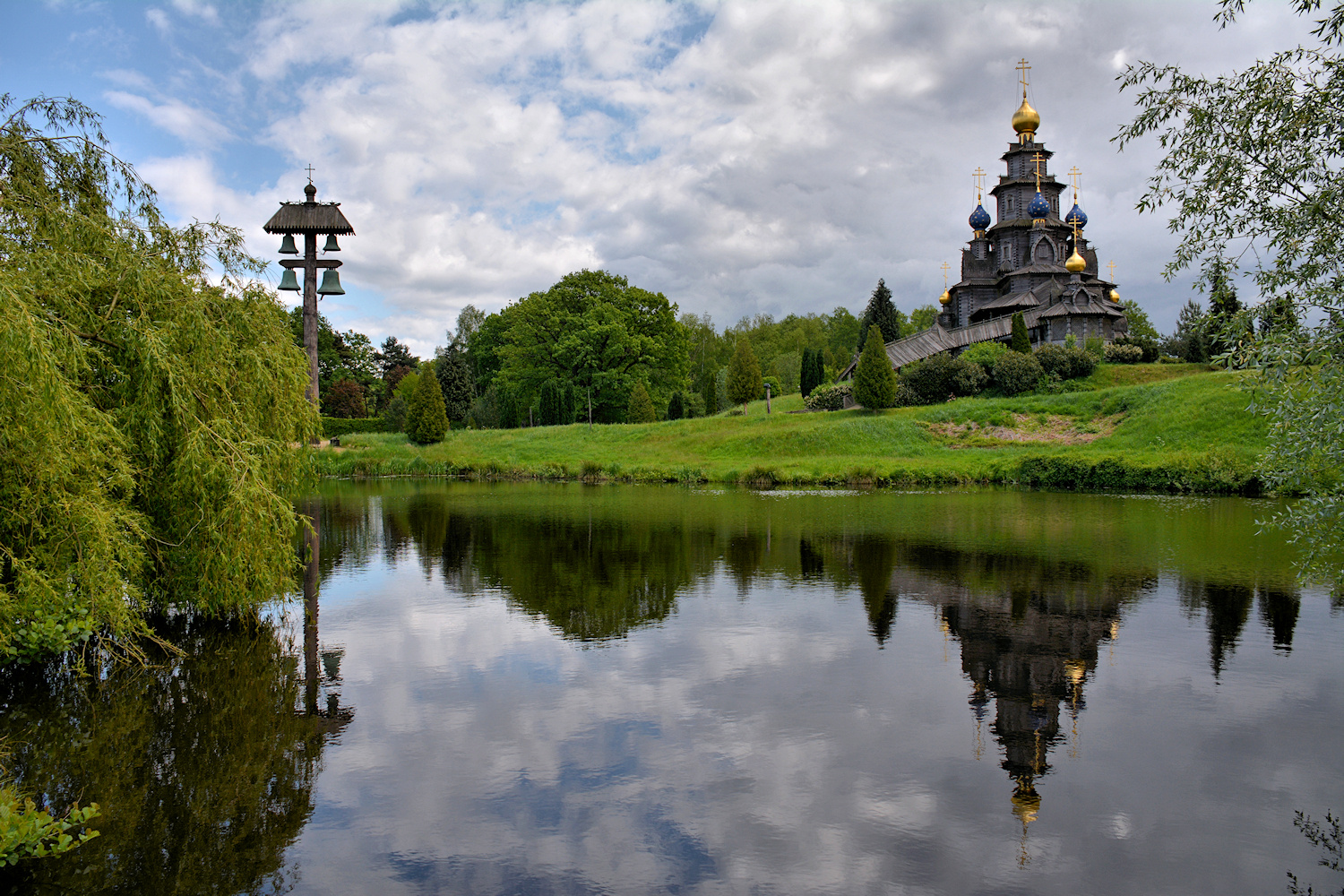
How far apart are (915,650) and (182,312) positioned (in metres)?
8.81

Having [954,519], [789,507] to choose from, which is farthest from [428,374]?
[954,519]

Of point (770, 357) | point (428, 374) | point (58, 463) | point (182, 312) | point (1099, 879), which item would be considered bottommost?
point (1099, 879)

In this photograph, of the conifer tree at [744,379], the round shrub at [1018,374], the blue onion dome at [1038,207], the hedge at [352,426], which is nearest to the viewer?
the round shrub at [1018,374]

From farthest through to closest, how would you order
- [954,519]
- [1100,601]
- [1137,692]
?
[954,519], [1100,601], [1137,692]

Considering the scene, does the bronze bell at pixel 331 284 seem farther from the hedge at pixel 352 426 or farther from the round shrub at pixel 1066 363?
the round shrub at pixel 1066 363

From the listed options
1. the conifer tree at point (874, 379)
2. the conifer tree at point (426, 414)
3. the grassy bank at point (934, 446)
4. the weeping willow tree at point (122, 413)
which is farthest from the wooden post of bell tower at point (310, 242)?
the conifer tree at point (874, 379)

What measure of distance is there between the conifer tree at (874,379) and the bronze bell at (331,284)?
33.5m

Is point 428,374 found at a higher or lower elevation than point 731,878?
higher

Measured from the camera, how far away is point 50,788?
591cm

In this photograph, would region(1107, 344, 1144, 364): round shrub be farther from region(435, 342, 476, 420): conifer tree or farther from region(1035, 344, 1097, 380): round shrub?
region(435, 342, 476, 420): conifer tree

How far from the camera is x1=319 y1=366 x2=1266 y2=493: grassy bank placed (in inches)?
1203

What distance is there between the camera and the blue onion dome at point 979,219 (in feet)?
200

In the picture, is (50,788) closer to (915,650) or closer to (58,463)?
(58,463)

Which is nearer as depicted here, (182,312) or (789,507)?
(182,312)
